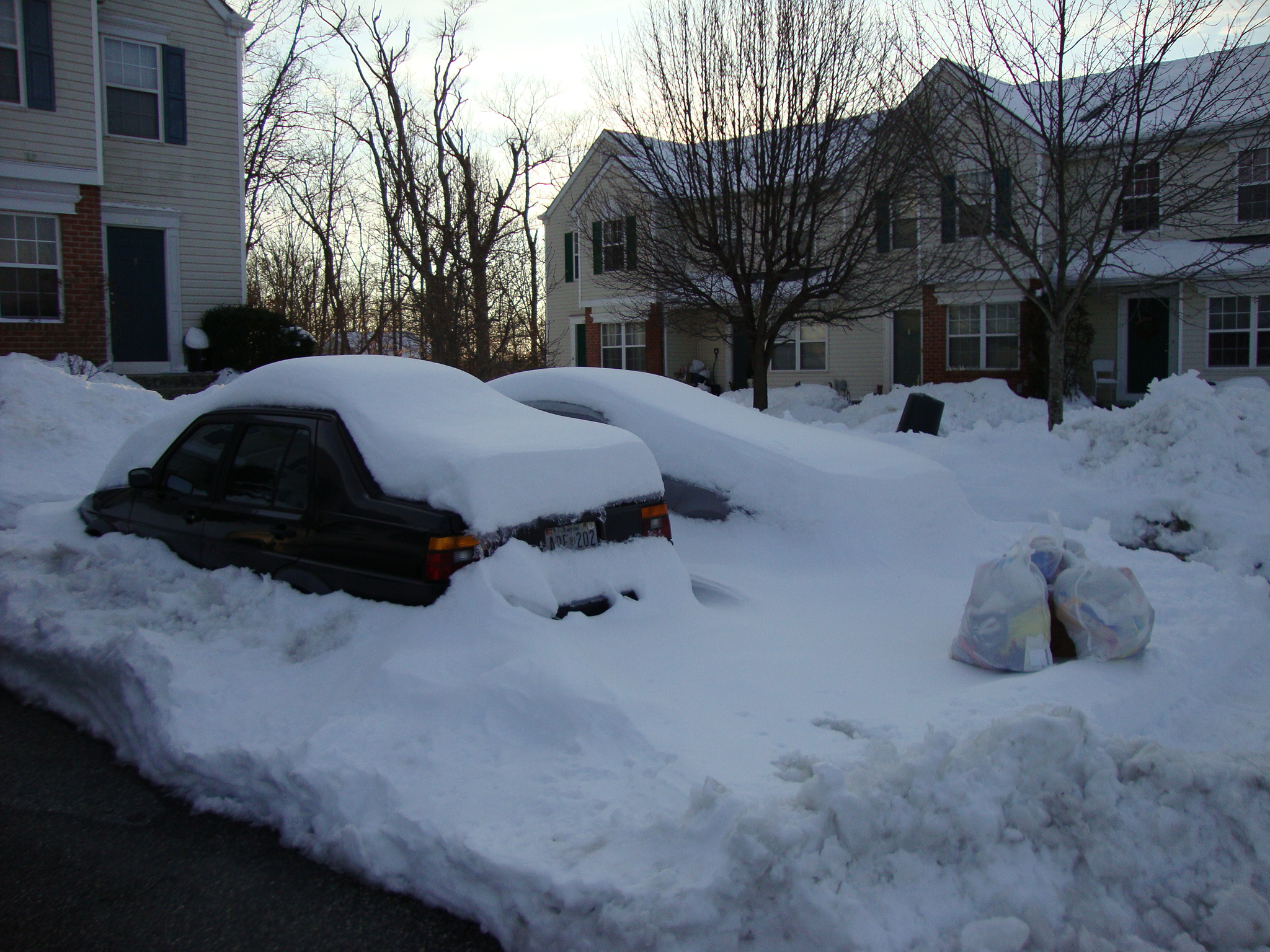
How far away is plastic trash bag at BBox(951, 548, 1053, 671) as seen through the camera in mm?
4551

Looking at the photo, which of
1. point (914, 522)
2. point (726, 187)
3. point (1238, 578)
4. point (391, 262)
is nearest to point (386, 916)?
point (914, 522)

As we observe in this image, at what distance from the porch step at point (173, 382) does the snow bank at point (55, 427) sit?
3.16m

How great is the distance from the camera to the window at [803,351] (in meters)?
25.3

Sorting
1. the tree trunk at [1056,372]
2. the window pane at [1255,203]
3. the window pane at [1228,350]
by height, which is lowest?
the tree trunk at [1056,372]

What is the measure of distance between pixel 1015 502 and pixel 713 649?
18.4 feet

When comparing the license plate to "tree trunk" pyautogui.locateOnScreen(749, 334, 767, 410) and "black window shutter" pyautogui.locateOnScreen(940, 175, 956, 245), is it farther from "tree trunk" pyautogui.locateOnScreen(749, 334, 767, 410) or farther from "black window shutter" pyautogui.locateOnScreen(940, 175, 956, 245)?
"tree trunk" pyautogui.locateOnScreen(749, 334, 767, 410)

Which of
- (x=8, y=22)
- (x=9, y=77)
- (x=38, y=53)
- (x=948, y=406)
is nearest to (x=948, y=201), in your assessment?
(x=948, y=406)

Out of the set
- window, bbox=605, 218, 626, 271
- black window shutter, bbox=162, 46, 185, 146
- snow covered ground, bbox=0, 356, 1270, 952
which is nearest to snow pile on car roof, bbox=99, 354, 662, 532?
snow covered ground, bbox=0, 356, 1270, 952

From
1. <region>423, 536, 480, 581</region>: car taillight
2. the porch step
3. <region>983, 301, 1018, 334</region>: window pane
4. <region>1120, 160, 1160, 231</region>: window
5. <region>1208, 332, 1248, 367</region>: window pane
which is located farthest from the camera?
<region>983, 301, 1018, 334</region>: window pane

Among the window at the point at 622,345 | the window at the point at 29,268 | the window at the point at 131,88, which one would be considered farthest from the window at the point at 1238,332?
the window at the point at 29,268

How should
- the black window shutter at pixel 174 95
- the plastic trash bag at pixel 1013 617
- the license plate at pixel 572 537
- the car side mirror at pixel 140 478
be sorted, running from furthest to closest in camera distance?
the black window shutter at pixel 174 95 → the car side mirror at pixel 140 478 → the license plate at pixel 572 537 → the plastic trash bag at pixel 1013 617

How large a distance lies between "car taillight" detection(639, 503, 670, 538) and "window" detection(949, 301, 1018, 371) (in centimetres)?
1912

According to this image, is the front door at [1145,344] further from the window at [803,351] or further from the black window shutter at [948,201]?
the black window shutter at [948,201]

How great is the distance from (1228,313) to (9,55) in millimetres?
23405
